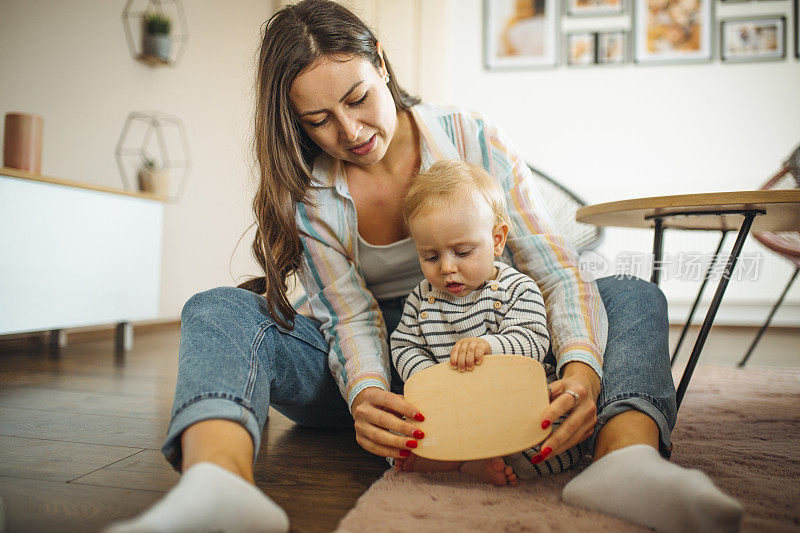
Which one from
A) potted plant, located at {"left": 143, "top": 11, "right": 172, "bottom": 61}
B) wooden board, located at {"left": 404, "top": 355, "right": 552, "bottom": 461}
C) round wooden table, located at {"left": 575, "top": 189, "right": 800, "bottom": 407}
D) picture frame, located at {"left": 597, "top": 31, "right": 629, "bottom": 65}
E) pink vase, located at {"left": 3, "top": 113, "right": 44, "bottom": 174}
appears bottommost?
wooden board, located at {"left": 404, "top": 355, "right": 552, "bottom": 461}

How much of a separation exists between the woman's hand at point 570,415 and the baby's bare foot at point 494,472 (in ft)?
0.25

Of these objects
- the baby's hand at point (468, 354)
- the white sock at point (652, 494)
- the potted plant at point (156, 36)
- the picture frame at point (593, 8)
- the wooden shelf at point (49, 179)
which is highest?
the picture frame at point (593, 8)

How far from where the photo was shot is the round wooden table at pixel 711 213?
97 centimetres

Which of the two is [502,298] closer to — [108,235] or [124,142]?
[108,235]

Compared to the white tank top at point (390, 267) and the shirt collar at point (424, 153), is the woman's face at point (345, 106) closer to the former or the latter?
the shirt collar at point (424, 153)

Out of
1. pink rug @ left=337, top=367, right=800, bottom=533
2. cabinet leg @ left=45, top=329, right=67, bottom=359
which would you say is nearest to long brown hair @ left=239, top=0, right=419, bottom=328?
pink rug @ left=337, top=367, right=800, bottom=533

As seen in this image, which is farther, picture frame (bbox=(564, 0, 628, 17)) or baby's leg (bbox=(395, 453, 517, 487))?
picture frame (bbox=(564, 0, 628, 17))

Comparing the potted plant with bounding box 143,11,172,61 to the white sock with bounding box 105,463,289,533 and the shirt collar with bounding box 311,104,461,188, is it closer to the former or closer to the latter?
the shirt collar with bounding box 311,104,461,188

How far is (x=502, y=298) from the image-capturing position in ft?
3.11

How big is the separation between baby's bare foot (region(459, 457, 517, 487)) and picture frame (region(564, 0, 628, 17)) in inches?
131

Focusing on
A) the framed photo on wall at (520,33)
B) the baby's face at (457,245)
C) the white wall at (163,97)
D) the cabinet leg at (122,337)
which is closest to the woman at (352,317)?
the baby's face at (457,245)

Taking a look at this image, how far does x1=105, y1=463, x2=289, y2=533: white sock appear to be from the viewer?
533 millimetres

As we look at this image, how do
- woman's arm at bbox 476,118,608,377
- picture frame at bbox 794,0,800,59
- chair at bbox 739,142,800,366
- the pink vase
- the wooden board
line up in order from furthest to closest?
1. picture frame at bbox 794,0,800,59
2. the pink vase
3. chair at bbox 739,142,800,366
4. woman's arm at bbox 476,118,608,377
5. the wooden board

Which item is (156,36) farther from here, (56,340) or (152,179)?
(56,340)
